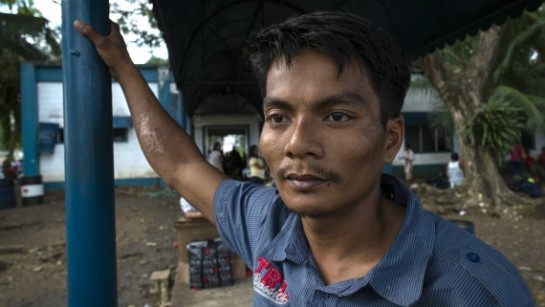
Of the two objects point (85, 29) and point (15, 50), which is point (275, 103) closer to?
point (85, 29)

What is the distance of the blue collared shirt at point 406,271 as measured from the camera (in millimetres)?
936

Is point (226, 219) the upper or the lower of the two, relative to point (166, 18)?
lower

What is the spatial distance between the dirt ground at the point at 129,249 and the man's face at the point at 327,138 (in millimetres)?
4156

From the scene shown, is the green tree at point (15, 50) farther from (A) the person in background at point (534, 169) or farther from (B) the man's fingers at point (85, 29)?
(A) the person in background at point (534, 169)

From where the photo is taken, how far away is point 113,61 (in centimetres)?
149

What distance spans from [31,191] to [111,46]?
11.8m

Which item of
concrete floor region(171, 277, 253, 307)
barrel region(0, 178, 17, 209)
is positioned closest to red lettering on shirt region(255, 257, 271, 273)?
concrete floor region(171, 277, 253, 307)

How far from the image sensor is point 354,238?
45.9 inches

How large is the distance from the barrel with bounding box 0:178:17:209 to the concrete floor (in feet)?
29.4

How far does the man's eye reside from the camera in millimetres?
1075

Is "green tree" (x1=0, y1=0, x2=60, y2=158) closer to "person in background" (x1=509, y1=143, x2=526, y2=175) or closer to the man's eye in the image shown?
the man's eye

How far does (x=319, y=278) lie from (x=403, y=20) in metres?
2.91

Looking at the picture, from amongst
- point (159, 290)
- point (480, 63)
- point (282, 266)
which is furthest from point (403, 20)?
point (480, 63)

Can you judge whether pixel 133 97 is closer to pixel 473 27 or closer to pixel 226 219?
pixel 226 219
